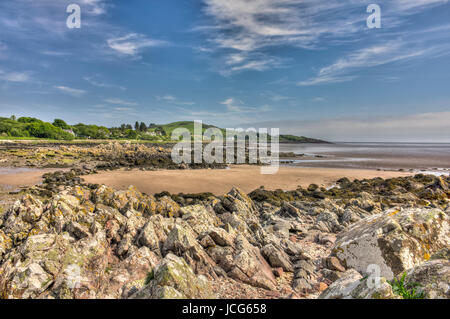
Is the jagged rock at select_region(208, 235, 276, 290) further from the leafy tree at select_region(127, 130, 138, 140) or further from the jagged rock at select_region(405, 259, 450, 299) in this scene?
the leafy tree at select_region(127, 130, 138, 140)

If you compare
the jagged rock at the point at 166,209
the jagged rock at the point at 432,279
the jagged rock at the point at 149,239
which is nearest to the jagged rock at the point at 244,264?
the jagged rock at the point at 149,239

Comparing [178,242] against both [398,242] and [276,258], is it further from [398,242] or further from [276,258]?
[398,242]

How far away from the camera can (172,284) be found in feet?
14.8

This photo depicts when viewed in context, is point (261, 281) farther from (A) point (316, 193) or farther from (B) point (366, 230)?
(A) point (316, 193)

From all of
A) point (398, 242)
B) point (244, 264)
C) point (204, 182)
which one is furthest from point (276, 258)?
point (204, 182)

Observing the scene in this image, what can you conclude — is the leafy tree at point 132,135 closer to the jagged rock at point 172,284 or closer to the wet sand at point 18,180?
the wet sand at point 18,180

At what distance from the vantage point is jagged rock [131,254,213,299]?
13.9 ft

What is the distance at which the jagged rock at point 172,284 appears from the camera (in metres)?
4.25

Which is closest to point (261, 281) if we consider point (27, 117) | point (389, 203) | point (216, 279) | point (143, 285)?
point (216, 279)

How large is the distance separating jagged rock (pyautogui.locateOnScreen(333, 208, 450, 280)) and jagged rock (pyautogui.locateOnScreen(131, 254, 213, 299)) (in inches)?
173

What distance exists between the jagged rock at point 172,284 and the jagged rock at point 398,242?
4406 mm

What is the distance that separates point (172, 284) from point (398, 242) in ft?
18.3

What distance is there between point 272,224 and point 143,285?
8475mm

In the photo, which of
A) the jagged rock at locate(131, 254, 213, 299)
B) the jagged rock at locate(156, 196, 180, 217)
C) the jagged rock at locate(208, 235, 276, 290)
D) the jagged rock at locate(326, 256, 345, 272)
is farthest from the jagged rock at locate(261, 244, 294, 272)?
the jagged rock at locate(156, 196, 180, 217)
